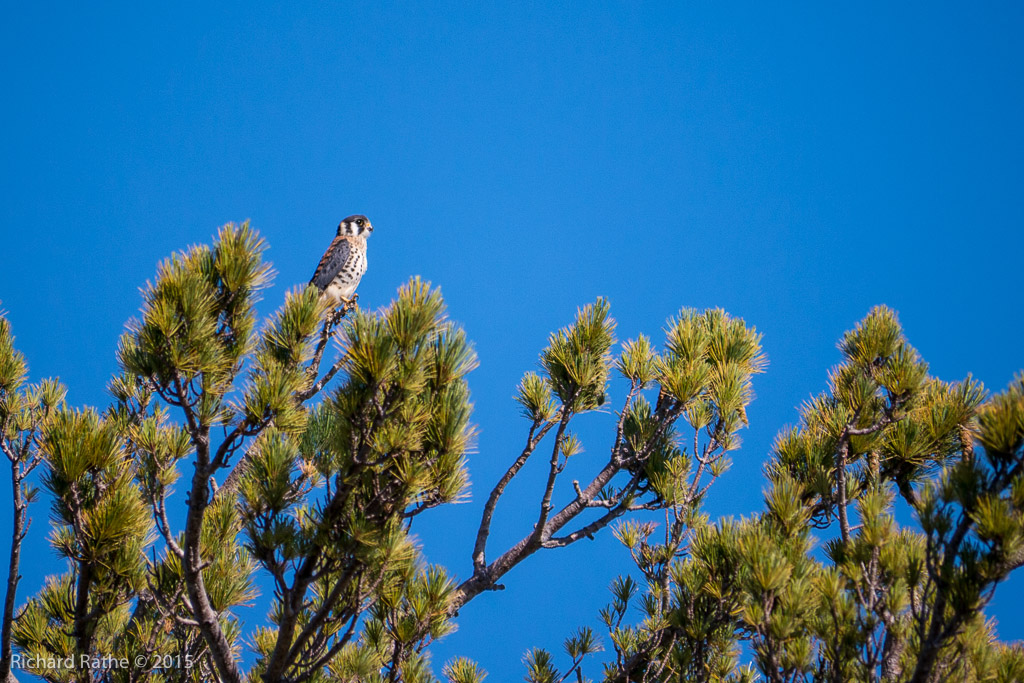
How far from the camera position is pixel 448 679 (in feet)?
14.5

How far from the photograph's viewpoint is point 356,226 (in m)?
7.72

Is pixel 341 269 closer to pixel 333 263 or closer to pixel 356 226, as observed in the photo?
pixel 333 263

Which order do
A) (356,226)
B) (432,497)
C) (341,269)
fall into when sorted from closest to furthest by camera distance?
(432,497) < (341,269) < (356,226)

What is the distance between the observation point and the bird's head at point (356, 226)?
7.64 metres

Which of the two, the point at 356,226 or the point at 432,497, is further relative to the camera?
the point at 356,226

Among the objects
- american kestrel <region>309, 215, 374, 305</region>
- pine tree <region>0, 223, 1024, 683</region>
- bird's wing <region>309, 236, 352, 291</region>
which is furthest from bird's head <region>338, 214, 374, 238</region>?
pine tree <region>0, 223, 1024, 683</region>

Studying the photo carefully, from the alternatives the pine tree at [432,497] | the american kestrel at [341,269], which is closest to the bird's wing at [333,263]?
the american kestrel at [341,269]

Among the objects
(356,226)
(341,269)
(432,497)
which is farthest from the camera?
(356,226)

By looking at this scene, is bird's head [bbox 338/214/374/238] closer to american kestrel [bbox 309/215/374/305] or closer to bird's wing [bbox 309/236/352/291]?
american kestrel [bbox 309/215/374/305]

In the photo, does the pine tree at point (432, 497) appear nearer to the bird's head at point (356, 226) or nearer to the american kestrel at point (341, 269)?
the american kestrel at point (341, 269)

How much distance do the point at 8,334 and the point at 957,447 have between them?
4.57 m

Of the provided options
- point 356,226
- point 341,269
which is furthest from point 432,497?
point 356,226

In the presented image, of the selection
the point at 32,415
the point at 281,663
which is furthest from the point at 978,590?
the point at 32,415

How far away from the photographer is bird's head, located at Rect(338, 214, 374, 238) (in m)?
7.64
